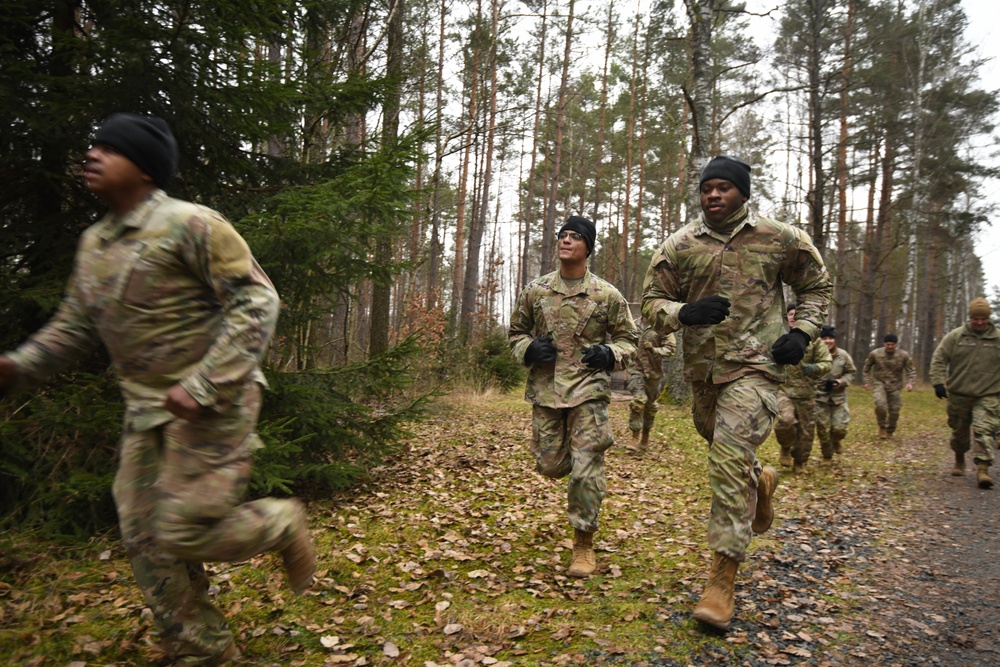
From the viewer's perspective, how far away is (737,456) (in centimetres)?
387

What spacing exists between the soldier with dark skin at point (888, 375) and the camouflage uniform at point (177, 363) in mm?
13024

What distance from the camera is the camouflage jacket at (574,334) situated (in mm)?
4801

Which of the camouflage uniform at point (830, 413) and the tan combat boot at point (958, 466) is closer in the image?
the tan combat boot at point (958, 466)

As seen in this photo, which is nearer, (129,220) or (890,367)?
(129,220)

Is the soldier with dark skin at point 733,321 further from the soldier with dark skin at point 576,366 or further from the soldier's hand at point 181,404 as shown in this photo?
the soldier's hand at point 181,404

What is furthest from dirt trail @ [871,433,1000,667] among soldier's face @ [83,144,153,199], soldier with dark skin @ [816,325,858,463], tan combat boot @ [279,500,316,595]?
soldier's face @ [83,144,153,199]

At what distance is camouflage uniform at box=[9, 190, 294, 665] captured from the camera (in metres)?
2.54

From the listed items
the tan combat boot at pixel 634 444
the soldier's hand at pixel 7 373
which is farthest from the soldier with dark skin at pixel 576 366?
the tan combat boot at pixel 634 444

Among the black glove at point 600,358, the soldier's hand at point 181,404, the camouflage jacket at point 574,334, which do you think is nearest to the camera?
the soldier's hand at point 181,404

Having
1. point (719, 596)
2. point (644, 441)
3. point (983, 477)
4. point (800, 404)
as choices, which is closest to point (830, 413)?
point (800, 404)

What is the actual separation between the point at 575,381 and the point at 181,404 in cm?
297

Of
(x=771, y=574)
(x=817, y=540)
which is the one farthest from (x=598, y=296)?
(x=817, y=540)

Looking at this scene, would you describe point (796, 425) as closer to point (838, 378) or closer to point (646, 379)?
point (646, 379)

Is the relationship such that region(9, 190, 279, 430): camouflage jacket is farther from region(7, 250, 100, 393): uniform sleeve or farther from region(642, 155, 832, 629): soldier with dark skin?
region(642, 155, 832, 629): soldier with dark skin
